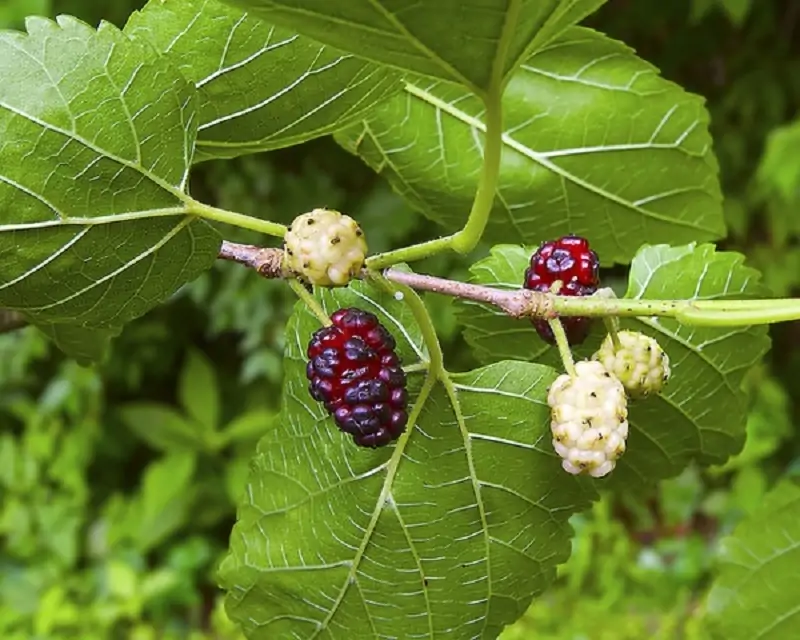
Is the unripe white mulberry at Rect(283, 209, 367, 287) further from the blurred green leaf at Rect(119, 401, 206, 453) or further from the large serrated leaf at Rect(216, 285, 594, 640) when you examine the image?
the blurred green leaf at Rect(119, 401, 206, 453)

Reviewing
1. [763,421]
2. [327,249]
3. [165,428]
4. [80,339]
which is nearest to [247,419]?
[165,428]

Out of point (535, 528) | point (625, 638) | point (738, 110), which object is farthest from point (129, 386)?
point (535, 528)

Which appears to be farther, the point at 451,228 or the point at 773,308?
the point at 451,228

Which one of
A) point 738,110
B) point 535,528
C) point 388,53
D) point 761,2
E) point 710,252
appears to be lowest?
point 738,110

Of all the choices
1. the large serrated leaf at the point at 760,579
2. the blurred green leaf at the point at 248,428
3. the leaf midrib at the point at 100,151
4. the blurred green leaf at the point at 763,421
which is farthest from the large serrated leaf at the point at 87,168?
the blurred green leaf at the point at 763,421

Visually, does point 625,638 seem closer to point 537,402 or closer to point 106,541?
point 106,541

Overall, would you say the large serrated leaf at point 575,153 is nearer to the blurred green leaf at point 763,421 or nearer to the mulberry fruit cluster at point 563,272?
the mulberry fruit cluster at point 563,272

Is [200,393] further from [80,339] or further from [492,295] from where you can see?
[492,295]

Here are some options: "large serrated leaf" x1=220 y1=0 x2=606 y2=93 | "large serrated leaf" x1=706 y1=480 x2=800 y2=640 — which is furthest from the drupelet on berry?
"large serrated leaf" x1=706 y1=480 x2=800 y2=640
